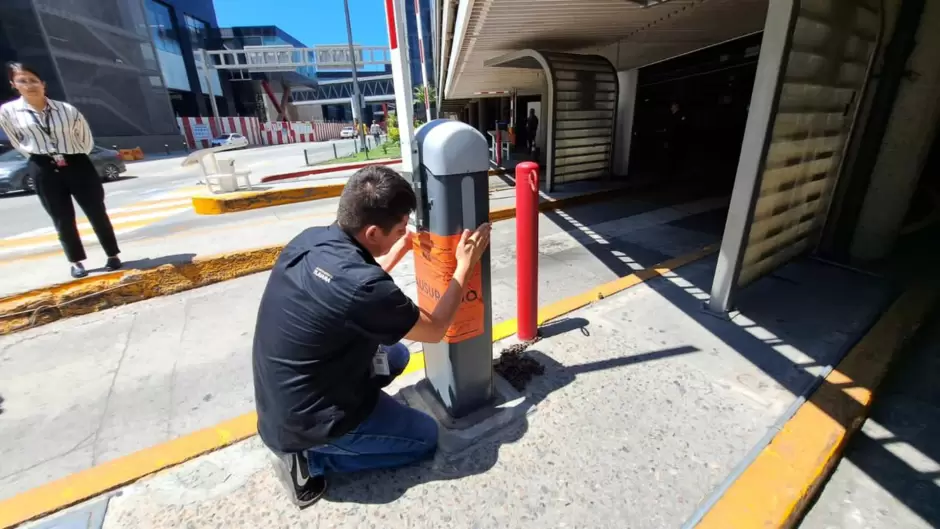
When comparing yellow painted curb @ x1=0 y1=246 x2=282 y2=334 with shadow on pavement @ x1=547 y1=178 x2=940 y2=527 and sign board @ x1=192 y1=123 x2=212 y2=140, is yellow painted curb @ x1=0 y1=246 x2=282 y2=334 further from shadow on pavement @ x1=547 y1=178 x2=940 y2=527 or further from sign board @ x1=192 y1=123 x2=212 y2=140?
sign board @ x1=192 y1=123 x2=212 y2=140

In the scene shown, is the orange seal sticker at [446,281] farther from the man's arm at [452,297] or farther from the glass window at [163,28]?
the glass window at [163,28]

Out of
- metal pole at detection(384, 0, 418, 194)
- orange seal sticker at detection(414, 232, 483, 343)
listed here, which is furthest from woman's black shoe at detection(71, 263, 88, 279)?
orange seal sticker at detection(414, 232, 483, 343)

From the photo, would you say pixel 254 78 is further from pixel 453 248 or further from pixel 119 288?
pixel 453 248

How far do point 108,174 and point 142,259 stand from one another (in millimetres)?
12077

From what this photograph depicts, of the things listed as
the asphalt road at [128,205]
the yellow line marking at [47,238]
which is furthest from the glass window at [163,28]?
the yellow line marking at [47,238]

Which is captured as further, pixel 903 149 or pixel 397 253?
pixel 903 149

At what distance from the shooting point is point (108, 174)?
511 inches

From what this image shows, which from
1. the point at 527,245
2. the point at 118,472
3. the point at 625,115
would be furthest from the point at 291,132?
Result: the point at 118,472

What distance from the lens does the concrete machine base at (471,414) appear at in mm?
2064

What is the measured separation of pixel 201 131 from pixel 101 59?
34.9 feet

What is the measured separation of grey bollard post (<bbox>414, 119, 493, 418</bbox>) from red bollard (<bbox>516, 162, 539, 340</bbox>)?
61 cm

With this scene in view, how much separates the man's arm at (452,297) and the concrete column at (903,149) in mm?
4107

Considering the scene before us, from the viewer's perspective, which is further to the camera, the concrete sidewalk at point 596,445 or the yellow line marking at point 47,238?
the yellow line marking at point 47,238

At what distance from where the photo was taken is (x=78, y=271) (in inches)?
155
